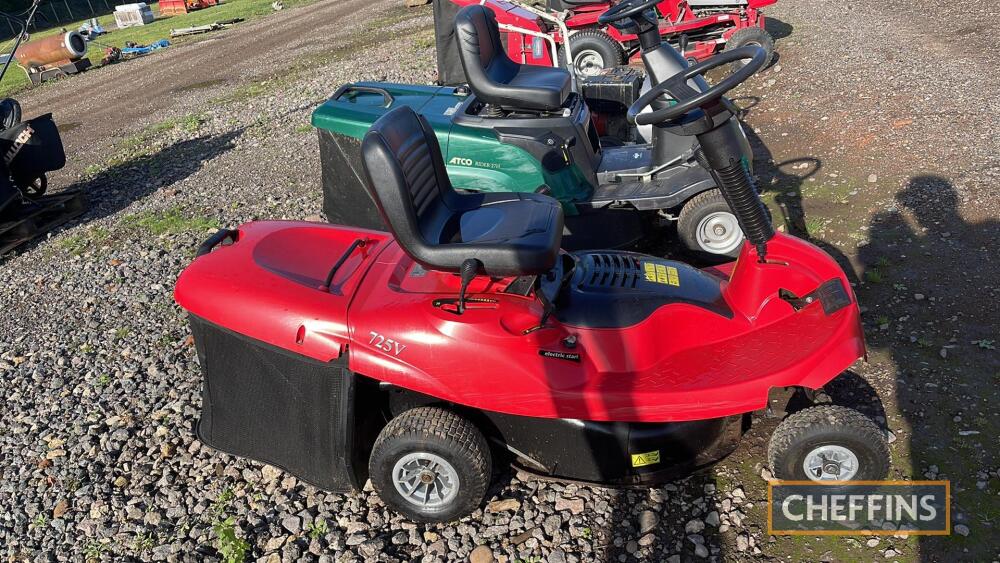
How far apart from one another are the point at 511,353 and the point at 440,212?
31.7 inches

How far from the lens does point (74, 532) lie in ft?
9.92

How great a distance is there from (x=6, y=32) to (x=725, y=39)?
23050mm

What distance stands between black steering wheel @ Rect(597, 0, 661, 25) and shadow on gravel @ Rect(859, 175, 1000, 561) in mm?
1953

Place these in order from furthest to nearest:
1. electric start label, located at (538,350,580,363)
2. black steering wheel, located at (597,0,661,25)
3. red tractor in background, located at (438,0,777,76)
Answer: red tractor in background, located at (438,0,777,76), black steering wheel, located at (597,0,661,25), electric start label, located at (538,350,580,363)

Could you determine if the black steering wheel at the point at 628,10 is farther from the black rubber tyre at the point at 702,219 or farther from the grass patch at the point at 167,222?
the grass patch at the point at 167,222

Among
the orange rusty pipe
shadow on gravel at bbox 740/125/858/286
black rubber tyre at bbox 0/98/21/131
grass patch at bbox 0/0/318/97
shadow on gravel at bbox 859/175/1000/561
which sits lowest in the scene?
grass patch at bbox 0/0/318/97

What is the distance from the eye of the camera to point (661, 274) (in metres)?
3.04

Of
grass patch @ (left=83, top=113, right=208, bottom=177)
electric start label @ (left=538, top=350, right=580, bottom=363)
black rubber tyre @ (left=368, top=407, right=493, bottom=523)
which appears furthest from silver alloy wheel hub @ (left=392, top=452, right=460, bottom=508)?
grass patch @ (left=83, top=113, right=208, bottom=177)

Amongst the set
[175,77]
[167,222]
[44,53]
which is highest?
[167,222]

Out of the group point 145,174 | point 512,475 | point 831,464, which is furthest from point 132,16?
point 831,464

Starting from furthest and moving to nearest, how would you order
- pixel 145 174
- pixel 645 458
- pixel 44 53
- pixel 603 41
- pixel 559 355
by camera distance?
pixel 44 53
pixel 603 41
pixel 145 174
pixel 645 458
pixel 559 355

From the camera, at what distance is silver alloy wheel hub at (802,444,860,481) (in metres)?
2.64

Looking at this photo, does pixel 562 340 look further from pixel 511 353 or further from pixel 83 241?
pixel 83 241

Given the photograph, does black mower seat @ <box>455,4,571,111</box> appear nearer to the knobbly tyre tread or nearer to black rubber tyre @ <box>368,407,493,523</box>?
black rubber tyre @ <box>368,407,493,523</box>
